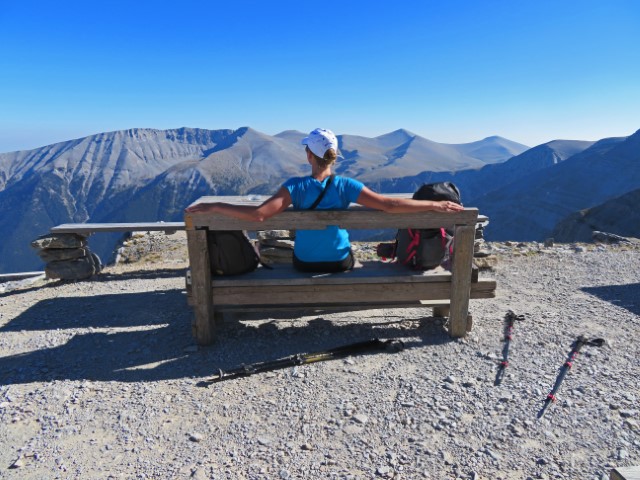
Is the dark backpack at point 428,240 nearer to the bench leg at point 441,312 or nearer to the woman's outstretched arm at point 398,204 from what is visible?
the woman's outstretched arm at point 398,204

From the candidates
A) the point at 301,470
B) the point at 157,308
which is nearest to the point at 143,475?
the point at 301,470

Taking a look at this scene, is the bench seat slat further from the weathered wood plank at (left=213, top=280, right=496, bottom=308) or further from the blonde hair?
the blonde hair

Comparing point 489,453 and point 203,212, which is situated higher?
point 203,212

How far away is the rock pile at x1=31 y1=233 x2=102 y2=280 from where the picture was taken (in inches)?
395

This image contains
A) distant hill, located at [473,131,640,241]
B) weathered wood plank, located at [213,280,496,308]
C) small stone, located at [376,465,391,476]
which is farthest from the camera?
distant hill, located at [473,131,640,241]

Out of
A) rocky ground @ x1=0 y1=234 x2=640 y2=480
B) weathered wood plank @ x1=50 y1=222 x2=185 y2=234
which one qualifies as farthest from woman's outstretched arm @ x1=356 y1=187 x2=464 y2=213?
weathered wood plank @ x1=50 y1=222 x2=185 y2=234

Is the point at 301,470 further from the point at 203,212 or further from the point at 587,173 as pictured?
the point at 587,173

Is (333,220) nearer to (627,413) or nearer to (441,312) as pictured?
(441,312)

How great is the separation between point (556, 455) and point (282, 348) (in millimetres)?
3210

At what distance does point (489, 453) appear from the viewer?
369 centimetres

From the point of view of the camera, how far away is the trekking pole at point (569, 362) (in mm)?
4368

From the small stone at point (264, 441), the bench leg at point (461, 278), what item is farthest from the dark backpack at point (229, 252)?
the bench leg at point (461, 278)

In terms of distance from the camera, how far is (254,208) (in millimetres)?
5176

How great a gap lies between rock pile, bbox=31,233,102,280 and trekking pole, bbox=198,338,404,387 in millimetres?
6756
